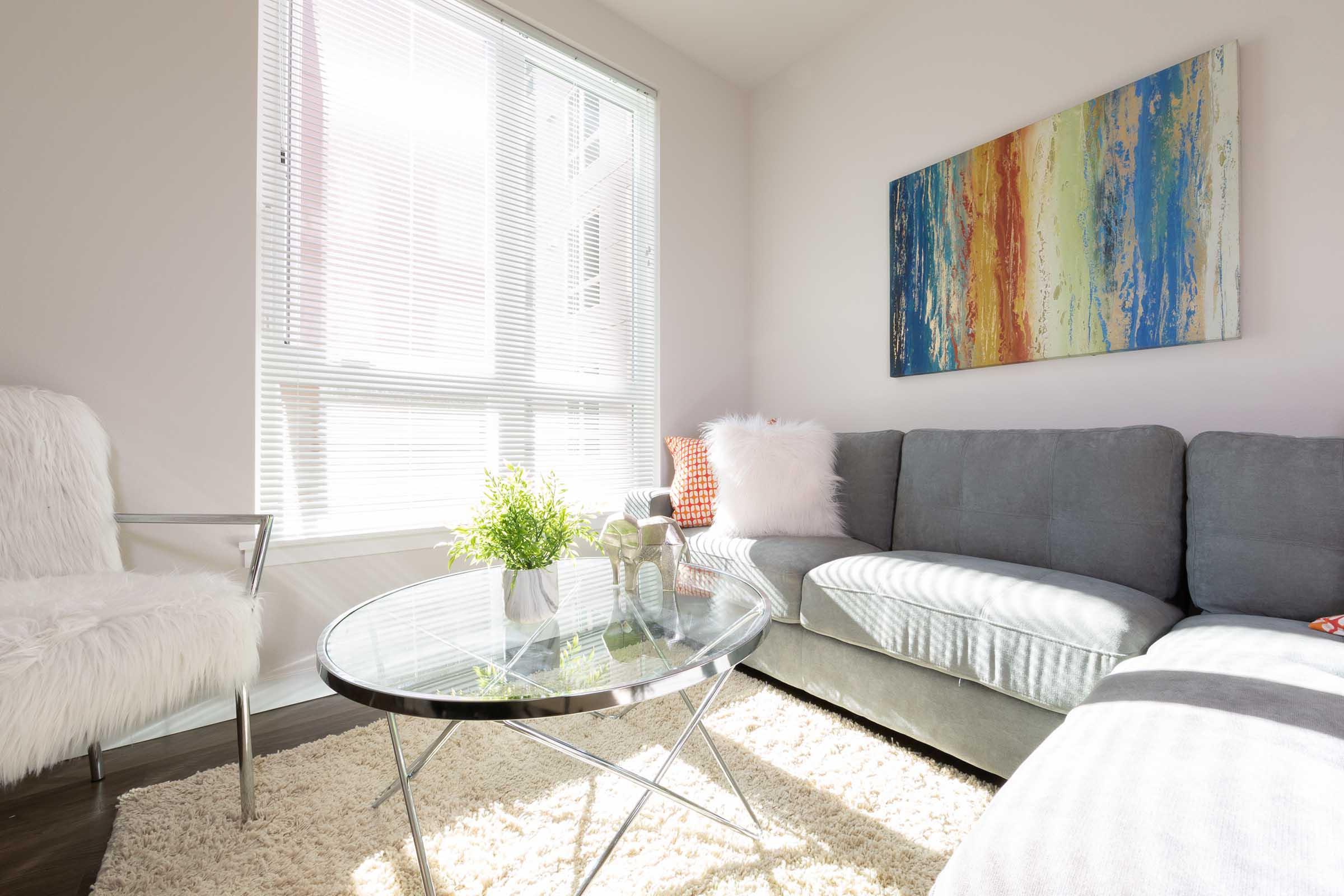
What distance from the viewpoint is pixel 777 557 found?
195cm

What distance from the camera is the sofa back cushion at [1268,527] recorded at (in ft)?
4.38

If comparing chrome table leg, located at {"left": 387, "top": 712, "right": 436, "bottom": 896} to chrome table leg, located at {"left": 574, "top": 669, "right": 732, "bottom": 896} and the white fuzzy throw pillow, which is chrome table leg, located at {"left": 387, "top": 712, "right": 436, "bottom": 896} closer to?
A: chrome table leg, located at {"left": 574, "top": 669, "right": 732, "bottom": 896}

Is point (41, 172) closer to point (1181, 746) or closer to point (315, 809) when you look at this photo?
point (315, 809)

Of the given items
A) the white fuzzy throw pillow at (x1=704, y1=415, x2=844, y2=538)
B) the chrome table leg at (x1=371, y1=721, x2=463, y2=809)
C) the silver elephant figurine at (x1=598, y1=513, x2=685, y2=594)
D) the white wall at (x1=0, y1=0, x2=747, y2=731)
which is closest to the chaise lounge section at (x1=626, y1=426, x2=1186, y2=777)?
the white fuzzy throw pillow at (x1=704, y1=415, x2=844, y2=538)

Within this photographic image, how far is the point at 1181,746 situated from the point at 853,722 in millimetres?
1091

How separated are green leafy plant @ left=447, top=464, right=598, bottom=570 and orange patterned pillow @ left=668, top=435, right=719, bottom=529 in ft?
4.05

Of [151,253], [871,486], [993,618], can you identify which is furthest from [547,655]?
[151,253]

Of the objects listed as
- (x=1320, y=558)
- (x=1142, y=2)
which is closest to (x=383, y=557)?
(x=1320, y=558)

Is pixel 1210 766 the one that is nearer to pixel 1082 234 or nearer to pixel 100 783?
pixel 1082 234

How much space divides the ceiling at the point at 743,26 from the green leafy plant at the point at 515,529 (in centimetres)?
272

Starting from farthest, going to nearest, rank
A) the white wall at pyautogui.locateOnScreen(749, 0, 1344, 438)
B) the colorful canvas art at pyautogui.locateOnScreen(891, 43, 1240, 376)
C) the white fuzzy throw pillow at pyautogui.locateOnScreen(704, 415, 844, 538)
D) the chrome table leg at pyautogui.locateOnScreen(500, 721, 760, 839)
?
the white fuzzy throw pillow at pyautogui.locateOnScreen(704, 415, 844, 538), the colorful canvas art at pyautogui.locateOnScreen(891, 43, 1240, 376), the white wall at pyautogui.locateOnScreen(749, 0, 1344, 438), the chrome table leg at pyautogui.locateOnScreen(500, 721, 760, 839)

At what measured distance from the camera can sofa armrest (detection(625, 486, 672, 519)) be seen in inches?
102

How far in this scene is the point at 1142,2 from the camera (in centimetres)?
200

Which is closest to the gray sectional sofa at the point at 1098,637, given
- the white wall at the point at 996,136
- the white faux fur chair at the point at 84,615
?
the white wall at the point at 996,136
